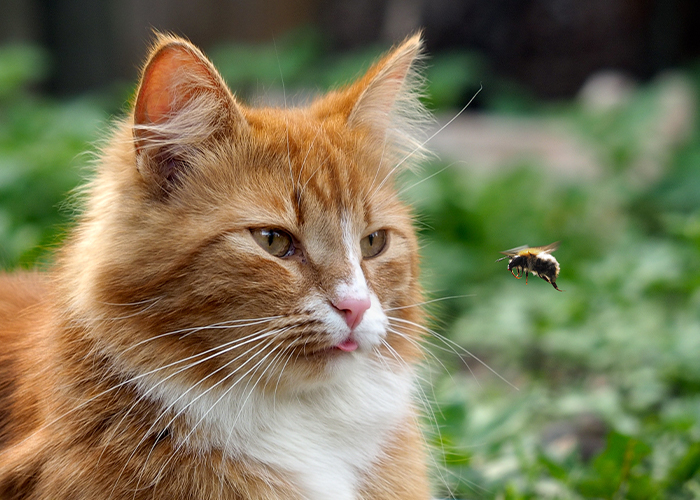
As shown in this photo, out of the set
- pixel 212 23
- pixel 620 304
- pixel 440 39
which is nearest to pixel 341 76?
pixel 440 39

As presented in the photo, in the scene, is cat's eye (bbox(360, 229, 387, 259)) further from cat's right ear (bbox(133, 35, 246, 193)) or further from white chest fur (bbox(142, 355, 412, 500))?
cat's right ear (bbox(133, 35, 246, 193))

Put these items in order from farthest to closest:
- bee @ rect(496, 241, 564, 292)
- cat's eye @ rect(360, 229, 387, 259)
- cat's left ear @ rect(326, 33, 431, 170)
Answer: cat's left ear @ rect(326, 33, 431, 170) → cat's eye @ rect(360, 229, 387, 259) → bee @ rect(496, 241, 564, 292)

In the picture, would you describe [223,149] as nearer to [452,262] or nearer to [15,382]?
[15,382]

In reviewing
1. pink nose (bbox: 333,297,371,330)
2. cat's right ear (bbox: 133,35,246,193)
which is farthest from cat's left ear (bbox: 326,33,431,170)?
pink nose (bbox: 333,297,371,330)

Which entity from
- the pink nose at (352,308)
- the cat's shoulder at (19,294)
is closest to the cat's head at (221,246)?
the pink nose at (352,308)

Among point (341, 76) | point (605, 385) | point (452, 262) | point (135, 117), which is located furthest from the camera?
point (341, 76)

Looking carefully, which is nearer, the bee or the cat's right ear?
the bee

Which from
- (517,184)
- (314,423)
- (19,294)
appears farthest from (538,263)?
(517,184)

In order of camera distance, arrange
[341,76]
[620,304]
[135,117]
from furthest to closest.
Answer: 1. [341,76]
2. [620,304]
3. [135,117]
